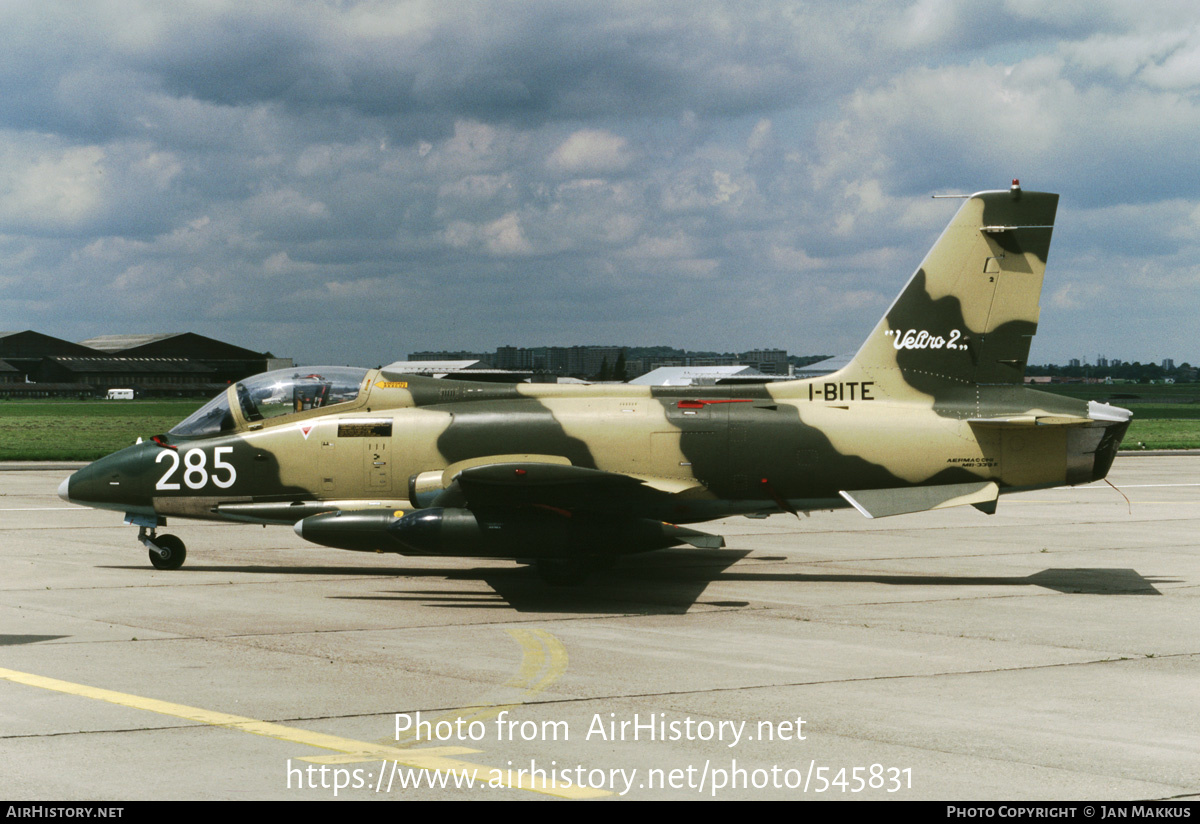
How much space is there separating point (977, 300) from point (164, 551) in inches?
458

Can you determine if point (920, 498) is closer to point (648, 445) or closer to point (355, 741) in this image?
point (648, 445)

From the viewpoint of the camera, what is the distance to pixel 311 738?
7.59 meters

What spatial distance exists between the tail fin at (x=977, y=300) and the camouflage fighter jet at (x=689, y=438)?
19mm

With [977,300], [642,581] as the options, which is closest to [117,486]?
[642,581]

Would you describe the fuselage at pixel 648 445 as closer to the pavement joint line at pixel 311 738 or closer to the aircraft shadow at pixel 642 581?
the aircraft shadow at pixel 642 581

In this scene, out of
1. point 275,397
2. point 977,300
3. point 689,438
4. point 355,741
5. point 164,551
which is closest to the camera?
point 355,741

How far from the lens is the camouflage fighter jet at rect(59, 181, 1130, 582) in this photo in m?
14.6

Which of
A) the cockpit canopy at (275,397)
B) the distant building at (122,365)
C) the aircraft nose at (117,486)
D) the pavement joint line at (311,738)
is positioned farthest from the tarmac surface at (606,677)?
the distant building at (122,365)

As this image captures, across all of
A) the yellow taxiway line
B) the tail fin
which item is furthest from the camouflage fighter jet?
the yellow taxiway line

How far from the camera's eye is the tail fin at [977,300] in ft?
49.7

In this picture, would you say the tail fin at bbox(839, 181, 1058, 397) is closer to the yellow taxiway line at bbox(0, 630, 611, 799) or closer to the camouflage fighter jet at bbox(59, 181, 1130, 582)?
the camouflage fighter jet at bbox(59, 181, 1130, 582)

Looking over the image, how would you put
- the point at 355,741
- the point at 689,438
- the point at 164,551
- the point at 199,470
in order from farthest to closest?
the point at 164,551, the point at 199,470, the point at 689,438, the point at 355,741

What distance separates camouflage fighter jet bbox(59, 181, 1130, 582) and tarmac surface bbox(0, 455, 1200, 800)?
1.07 metres

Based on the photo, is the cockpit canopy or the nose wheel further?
the nose wheel
